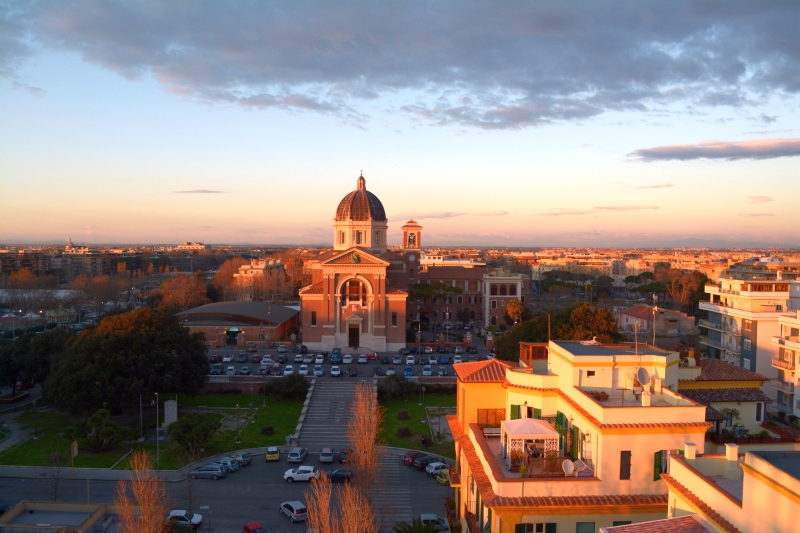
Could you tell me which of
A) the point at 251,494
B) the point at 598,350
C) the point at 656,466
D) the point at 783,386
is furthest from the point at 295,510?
the point at 783,386

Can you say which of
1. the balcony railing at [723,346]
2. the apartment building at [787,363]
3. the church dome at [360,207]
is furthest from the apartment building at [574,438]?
the church dome at [360,207]

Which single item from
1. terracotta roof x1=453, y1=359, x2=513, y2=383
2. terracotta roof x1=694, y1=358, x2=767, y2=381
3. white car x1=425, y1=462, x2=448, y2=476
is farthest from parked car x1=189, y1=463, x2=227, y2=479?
terracotta roof x1=694, y1=358, x2=767, y2=381

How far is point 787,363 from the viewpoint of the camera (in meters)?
31.4

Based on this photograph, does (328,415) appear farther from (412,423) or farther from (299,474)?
(299,474)

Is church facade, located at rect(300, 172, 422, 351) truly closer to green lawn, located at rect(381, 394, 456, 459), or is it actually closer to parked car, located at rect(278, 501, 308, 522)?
green lawn, located at rect(381, 394, 456, 459)

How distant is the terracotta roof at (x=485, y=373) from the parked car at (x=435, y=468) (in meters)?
8.83

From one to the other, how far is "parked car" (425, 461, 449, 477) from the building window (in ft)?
44.5

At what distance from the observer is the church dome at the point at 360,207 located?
5262 centimetres

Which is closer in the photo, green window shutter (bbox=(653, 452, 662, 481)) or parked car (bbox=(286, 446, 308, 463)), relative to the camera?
green window shutter (bbox=(653, 452, 662, 481))

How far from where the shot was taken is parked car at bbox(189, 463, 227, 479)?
2481 cm

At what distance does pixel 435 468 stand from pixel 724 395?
11979mm

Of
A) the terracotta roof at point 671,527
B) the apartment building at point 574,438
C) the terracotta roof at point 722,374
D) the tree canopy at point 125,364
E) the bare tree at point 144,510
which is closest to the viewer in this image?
the terracotta roof at point 671,527

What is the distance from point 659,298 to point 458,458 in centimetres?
7872

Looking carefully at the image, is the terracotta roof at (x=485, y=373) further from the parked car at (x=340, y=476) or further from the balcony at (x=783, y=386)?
the balcony at (x=783, y=386)
